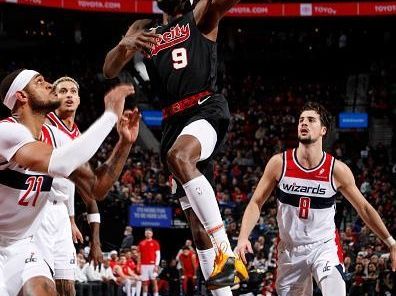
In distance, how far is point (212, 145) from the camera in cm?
661

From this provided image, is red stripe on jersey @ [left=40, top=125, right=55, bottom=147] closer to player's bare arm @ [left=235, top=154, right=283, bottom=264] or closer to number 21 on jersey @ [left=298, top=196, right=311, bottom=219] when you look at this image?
player's bare arm @ [left=235, top=154, right=283, bottom=264]

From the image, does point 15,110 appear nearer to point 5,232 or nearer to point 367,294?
point 5,232

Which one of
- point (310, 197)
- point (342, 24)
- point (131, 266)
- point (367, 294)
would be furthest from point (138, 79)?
point (310, 197)

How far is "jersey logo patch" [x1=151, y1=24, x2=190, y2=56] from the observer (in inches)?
271

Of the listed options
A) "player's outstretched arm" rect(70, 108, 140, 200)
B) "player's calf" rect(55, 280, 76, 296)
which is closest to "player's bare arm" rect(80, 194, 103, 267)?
"player's calf" rect(55, 280, 76, 296)

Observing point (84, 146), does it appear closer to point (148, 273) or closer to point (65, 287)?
point (65, 287)

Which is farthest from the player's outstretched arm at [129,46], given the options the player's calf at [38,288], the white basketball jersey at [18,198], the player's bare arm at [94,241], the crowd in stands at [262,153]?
the crowd in stands at [262,153]

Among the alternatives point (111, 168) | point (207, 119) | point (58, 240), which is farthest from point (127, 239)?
point (111, 168)

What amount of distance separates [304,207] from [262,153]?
1977cm

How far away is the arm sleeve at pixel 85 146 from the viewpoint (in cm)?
523

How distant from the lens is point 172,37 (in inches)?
273

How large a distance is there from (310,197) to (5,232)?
3324 millimetres

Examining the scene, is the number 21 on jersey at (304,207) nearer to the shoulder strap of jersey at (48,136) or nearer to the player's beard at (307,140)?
the player's beard at (307,140)

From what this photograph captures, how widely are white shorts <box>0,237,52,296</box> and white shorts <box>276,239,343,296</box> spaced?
2825 millimetres
